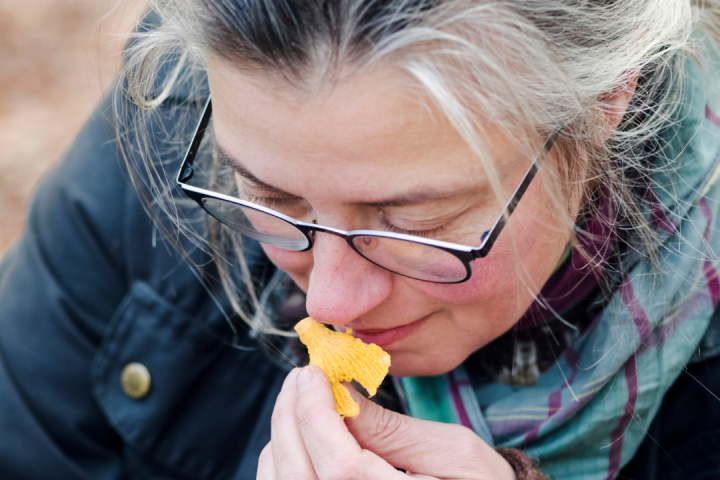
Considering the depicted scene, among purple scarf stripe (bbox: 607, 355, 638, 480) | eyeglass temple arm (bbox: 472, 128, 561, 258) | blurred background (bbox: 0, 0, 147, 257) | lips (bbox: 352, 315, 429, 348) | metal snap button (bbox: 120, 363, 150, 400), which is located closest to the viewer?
eyeglass temple arm (bbox: 472, 128, 561, 258)

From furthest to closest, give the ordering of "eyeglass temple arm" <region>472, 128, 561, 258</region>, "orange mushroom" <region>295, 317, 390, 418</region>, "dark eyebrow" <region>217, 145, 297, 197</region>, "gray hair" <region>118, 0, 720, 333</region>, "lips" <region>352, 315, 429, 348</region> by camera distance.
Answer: "lips" <region>352, 315, 429, 348</region>, "orange mushroom" <region>295, 317, 390, 418</region>, "dark eyebrow" <region>217, 145, 297, 197</region>, "eyeglass temple arm" <region>472, 128, 561, 258</region>, "gray hair" <region>118, 0, 720, 333</region>

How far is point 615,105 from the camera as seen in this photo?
1.47 m

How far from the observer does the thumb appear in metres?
1.50

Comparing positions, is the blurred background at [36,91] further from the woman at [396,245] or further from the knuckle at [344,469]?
the knuckle at [344,469]

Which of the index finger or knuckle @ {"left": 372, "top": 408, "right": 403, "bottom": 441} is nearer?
the index finger

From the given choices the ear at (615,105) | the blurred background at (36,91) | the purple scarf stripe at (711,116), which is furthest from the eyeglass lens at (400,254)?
the blurred background at (36,91)

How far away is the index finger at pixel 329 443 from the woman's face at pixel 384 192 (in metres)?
0.19

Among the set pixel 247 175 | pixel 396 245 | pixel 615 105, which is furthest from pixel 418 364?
pixel 615 105

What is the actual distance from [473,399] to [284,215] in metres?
0.96

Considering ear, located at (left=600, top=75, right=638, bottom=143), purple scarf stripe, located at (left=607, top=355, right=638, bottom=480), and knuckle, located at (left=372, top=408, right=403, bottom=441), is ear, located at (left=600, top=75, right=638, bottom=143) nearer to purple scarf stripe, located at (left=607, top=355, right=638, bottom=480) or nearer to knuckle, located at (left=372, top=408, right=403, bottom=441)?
purple scarf stripe, located at (left=607, top=355, right=638, bottom=480)

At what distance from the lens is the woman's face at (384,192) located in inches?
47.6

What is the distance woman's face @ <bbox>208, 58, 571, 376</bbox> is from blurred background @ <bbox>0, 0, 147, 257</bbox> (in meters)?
3.59

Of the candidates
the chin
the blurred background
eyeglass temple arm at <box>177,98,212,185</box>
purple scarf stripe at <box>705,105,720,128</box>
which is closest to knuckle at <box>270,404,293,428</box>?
the chin

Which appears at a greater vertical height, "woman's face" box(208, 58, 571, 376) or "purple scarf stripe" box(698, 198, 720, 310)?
"woman's face" box(208, 58, 571, 376)
